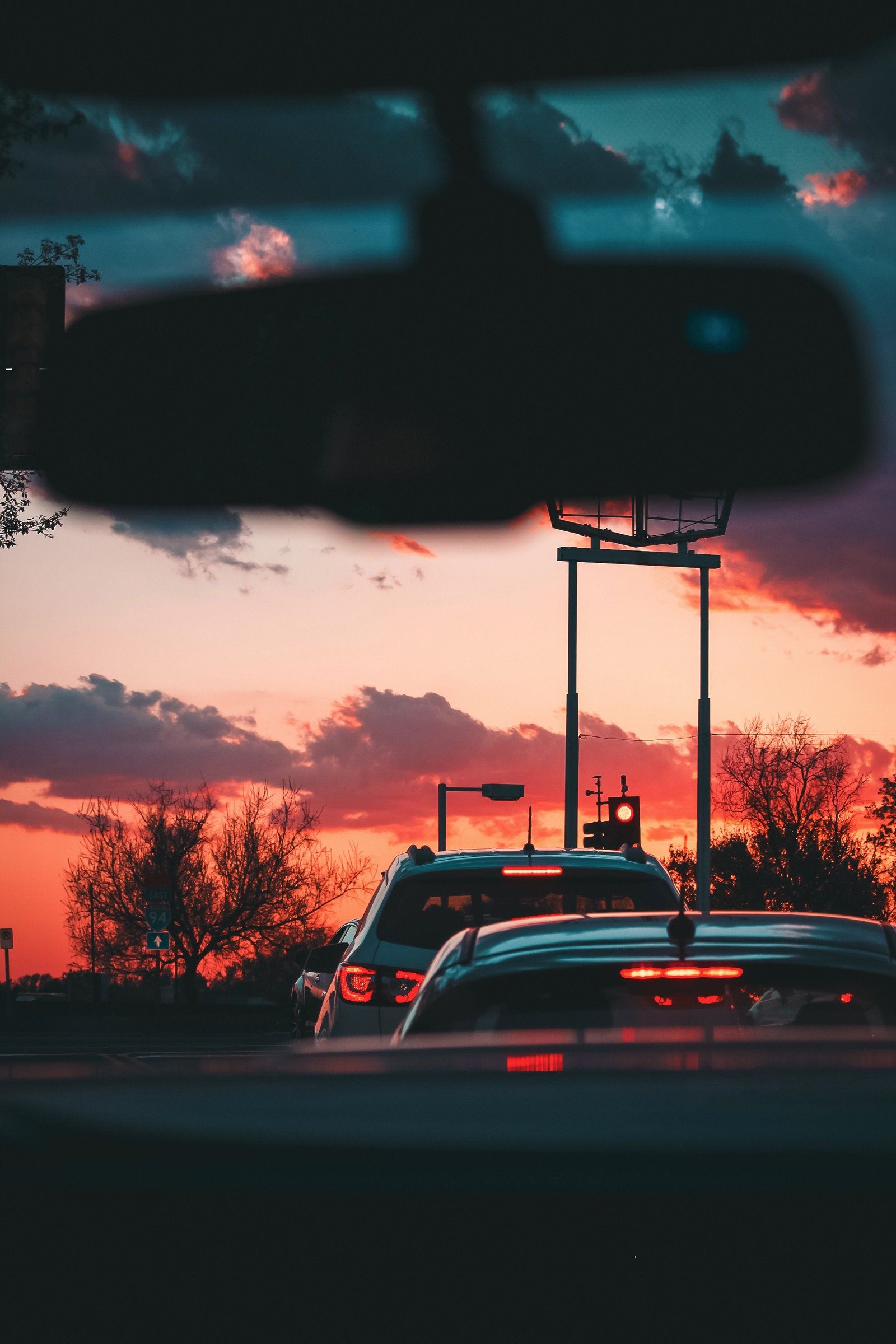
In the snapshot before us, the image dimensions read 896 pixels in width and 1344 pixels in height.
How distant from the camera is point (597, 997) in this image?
4.42 metres

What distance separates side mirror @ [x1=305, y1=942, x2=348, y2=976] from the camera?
31.8ft

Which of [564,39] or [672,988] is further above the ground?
[564,39]

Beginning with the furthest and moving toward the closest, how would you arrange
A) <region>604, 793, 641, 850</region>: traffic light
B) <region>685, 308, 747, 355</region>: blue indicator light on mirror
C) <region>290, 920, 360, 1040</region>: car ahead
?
1. <region>604, 793, 641, 850</region>: traffic light
2. <region>290, 920, 360, 1040</region>: car ahead
3. <region>685, 308, 747, 355</region>: blue indicator light on mirror

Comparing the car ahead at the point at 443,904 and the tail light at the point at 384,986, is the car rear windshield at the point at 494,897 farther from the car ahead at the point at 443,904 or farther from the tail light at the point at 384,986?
the tail light at the point at 384,986

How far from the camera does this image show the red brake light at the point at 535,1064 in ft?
7.18

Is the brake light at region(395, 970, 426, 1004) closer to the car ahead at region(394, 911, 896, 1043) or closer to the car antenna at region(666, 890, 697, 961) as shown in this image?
the car ahead at region(394, 911, 896, 1043)

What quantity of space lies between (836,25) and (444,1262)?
325 centimetres

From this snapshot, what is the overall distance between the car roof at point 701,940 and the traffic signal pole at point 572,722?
2725cm

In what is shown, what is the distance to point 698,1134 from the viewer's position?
6.14 ft

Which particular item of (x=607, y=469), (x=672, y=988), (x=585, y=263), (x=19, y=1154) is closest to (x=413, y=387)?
(x=585, y=263)

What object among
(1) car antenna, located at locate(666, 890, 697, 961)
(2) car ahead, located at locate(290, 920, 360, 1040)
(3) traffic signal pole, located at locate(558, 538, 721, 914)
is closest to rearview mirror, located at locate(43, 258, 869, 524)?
(1) car antenna, located at locate(666, 890, 697, 961)

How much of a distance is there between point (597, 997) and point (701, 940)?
35 centimetres

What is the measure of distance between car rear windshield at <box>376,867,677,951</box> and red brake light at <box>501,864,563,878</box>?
A: 0.02 metres

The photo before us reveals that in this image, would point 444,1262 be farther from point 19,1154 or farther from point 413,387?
point 413,387
